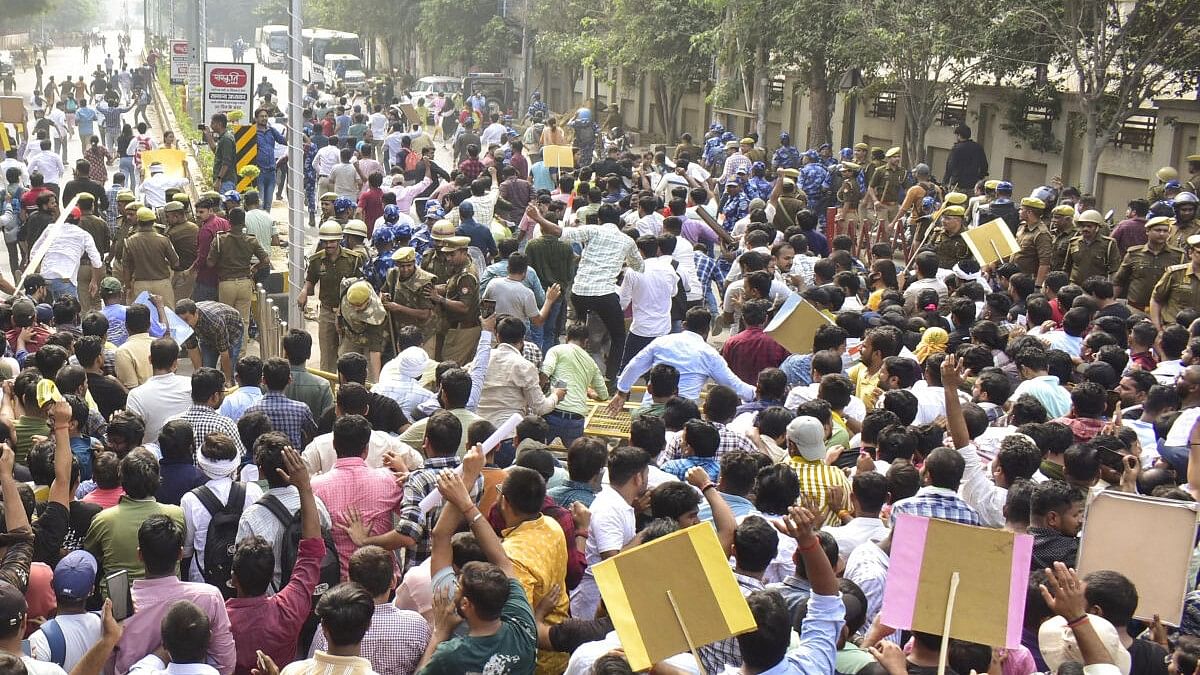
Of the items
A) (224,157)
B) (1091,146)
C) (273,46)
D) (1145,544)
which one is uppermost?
(273,46)

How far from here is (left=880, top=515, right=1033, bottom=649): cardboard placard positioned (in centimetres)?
422

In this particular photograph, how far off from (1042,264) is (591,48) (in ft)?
80.6

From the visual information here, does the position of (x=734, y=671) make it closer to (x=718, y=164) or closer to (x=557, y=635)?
(x=557, y=635)

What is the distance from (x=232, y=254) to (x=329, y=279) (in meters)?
1.60

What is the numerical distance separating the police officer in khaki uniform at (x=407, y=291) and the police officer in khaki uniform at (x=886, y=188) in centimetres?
806

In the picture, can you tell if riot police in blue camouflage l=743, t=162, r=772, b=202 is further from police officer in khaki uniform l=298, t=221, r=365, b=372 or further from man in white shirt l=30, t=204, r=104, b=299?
man in white shirt l=30, t=204, r=104, b=299

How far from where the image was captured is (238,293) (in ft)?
41.3

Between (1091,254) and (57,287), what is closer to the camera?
(1091,254)

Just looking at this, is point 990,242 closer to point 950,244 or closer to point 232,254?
point 950,244

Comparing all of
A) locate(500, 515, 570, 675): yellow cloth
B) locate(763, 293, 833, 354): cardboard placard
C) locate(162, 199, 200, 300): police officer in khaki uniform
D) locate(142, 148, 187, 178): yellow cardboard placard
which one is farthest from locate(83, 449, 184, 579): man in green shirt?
locate(142, 148, 187, 178): yellow cardboard placard

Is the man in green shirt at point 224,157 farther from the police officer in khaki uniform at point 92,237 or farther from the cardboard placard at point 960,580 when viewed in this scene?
the cardboard placard at point 960,580

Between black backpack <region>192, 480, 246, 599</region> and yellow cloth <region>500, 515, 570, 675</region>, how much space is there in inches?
50.2

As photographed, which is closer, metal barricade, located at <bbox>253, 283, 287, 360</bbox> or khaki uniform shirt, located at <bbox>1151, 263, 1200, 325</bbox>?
khaki uniform shirt, located at <bbox>1151, 263, 1200, 325</bbox>

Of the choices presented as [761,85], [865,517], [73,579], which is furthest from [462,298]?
[761,85]
